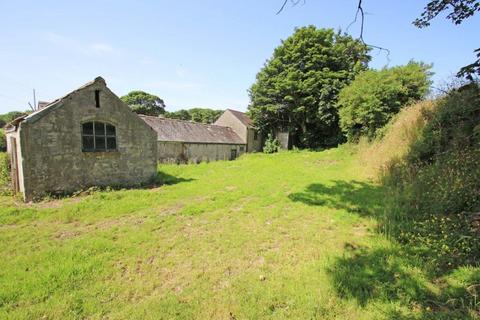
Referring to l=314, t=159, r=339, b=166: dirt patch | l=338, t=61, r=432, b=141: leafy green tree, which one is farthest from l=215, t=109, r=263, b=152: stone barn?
l=338, t=61, r=432, b=141: leafy green tree

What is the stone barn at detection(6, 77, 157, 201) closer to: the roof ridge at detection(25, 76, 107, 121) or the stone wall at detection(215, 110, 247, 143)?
the roof ridge at detection(25, 76, 107, 121)

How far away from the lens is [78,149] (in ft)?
31.0

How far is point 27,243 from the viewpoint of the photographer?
4.98 metres

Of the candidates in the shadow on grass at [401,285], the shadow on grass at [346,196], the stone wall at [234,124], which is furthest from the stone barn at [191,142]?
the shadow on grass at [401,285]

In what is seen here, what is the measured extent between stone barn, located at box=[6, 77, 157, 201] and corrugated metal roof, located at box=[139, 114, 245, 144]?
7.02 metres

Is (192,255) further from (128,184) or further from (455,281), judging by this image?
(128,184)

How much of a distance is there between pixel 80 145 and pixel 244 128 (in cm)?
2164

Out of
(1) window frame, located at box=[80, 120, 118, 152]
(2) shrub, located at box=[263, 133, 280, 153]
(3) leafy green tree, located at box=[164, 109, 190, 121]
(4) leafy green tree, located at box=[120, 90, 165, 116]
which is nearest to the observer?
(1) window frame, located at box=[80, 120, 118, 152]

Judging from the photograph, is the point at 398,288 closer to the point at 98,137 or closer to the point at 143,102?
the point at 98,137

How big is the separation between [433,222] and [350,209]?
6.73 feet

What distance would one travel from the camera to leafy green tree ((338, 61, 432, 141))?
14.3 metres

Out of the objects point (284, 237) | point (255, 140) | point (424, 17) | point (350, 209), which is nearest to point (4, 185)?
point (284, 237)

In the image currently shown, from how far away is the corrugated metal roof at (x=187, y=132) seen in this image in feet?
66.9

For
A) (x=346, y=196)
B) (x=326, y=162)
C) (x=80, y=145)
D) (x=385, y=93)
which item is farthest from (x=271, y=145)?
(x=80, y=145)
